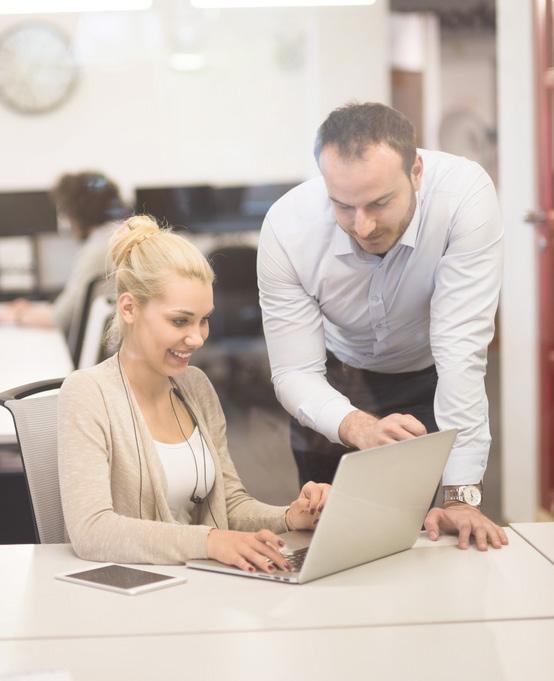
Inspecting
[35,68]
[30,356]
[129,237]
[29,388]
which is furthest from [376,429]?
[35,68]

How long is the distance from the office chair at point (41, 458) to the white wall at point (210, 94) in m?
1.52

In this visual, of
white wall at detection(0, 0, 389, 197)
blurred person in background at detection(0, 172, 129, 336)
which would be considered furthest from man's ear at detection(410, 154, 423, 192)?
blurred person in background at detection(0, 172, 129, 336)

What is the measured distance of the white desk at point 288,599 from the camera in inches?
57.1

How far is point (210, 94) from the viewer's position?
3.48 meters

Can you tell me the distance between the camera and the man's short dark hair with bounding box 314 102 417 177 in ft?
6.88

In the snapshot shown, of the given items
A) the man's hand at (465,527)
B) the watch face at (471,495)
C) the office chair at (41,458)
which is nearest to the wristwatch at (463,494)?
the watch face at (471,495)

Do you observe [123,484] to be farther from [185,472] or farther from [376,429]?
[376,429]

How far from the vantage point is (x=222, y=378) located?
367 cm

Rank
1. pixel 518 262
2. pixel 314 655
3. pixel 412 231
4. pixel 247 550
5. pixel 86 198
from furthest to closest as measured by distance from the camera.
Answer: pixel 518 262 → pixel 86 198 → pixel 412 231 → pixel 247 550 → pixel 314 655

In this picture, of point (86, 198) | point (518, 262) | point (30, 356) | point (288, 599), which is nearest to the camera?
point (288, 599)

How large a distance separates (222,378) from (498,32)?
65.7 inches

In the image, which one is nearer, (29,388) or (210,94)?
(29,388)

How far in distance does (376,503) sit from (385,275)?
92 centimetres

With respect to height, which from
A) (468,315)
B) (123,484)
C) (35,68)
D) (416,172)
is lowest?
(123,484)
